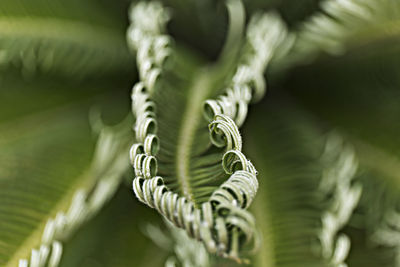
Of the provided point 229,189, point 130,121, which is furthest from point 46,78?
point 229,189

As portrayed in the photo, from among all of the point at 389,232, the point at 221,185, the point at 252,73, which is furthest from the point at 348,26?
the point at 221,185

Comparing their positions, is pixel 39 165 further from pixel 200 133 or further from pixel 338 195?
pixel 338 195

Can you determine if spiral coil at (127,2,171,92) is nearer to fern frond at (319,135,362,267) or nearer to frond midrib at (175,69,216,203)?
frond midrib at (175,69,216,203)

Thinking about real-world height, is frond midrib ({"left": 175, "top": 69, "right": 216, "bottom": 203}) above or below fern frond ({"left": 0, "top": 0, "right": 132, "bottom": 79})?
below

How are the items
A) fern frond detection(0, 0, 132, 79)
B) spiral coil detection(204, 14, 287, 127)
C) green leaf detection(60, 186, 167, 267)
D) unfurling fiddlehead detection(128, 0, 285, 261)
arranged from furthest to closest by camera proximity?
fern frond detection(0, 0, 132, 79)
green leaf detection(60, 186, 167, 267)
spiral coil detection(204, 14, 287, 127)
unfurling fiddlehead detection(128, 0, 285, 261)

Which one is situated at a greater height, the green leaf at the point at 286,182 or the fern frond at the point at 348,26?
the fern frond at the point at 348,26

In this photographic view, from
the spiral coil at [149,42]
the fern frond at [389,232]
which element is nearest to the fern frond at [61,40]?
the spiral coil at [149,42]

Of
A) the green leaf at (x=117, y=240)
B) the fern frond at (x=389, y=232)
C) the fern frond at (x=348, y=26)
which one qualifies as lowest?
the fern frond at (x=389, y=232)

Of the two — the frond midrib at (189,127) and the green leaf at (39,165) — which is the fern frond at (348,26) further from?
the green leaf at (39,165)

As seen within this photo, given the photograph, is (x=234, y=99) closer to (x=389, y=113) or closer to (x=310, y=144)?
(x=310, y=144)

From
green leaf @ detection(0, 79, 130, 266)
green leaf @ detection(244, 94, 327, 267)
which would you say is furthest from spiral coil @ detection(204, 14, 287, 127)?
green leaf @ detection(0, 79, 130, 266)

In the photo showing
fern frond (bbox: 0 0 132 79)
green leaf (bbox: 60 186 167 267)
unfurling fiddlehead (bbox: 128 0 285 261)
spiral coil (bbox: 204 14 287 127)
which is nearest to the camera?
unfurling fiddlehead (bbox: 128 0 285 261)
